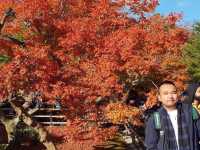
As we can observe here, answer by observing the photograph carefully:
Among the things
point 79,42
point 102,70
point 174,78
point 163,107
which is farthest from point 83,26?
point 163,107

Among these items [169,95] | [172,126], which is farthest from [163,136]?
[169,95]

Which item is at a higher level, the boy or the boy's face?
the boy's face

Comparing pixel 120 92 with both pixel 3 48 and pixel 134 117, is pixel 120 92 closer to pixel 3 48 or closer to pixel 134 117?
pixel 134 117

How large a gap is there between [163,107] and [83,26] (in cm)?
1102

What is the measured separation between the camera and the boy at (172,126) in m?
4.28

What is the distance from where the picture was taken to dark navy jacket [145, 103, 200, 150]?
4285 mm

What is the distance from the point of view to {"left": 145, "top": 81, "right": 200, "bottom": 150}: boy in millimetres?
4281

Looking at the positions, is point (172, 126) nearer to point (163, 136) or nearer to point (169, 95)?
point (163, 136)

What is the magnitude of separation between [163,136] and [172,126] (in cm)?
12

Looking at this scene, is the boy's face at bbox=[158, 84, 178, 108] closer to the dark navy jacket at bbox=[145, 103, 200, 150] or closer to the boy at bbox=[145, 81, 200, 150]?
the boy at bbox=[145, 81, 200, 150]

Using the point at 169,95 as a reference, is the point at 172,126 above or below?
below

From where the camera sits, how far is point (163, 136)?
4.33m

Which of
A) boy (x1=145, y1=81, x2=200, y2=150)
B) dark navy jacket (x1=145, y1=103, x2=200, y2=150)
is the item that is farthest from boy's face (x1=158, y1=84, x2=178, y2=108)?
dark navy jacket (x1=145, y1=103, x2=200, y2=150)

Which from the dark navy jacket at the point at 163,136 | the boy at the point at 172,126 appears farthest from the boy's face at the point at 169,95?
the dark navy jacket at the point at 163,136
